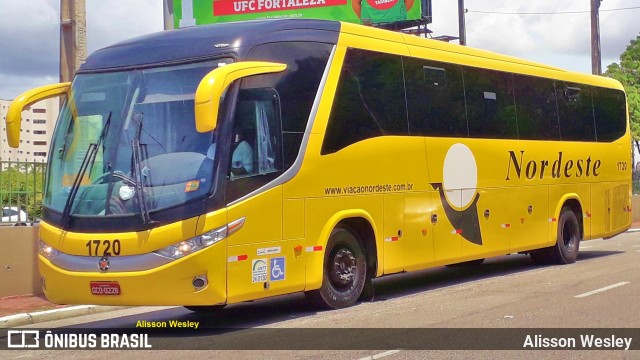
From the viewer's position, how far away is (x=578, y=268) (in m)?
16.7

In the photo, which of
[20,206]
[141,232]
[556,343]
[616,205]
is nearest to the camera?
[556,343]

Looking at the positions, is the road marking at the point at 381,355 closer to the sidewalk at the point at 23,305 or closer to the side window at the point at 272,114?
the side window at the point at 272,114

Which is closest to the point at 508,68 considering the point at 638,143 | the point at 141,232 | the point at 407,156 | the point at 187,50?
the point at 407,156

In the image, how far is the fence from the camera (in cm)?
1368

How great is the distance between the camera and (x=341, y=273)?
12.1 m

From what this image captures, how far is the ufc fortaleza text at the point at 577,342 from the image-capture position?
29.6 feet

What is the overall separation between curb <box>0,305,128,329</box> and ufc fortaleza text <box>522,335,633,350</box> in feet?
21.0

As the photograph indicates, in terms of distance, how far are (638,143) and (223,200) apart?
60.8 m

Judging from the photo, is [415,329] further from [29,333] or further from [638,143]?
[638,143]

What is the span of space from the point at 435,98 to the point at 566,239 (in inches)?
213

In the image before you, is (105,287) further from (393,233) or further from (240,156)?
(393,233)

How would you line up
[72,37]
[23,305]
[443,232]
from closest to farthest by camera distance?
[23,305], [443,232], [72,37]

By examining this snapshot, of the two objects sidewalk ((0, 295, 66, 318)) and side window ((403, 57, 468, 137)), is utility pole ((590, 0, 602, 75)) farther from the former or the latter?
sidewalk ((0, 295, 66, 318))

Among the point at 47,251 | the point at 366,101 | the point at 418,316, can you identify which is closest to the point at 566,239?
the point at 366,101
